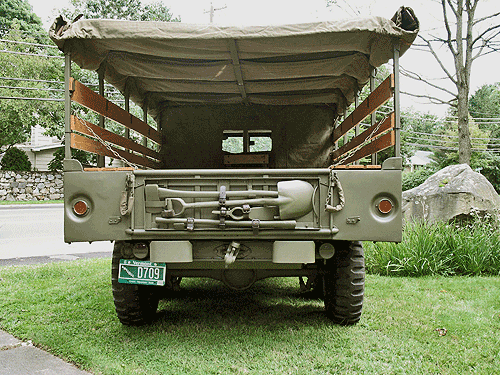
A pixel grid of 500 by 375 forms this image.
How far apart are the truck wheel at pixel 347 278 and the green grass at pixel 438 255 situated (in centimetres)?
296

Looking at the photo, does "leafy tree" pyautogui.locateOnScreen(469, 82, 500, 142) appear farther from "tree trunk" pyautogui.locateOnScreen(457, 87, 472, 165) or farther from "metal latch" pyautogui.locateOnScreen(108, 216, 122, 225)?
"metal latch" pyautogui.locateOnScreen(108, 216, 122, 225)

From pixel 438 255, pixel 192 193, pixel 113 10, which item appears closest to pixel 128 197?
pixel 192 193

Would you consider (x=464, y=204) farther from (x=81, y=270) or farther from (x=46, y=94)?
(x=46, y=94)

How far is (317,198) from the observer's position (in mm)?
3766

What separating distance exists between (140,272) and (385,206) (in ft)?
6.69

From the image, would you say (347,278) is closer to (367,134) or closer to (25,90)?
(367,134)

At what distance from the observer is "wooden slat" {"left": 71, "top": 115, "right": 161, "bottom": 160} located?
13.6 ft

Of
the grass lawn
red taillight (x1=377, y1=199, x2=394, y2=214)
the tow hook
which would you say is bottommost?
Result: the grass lawn

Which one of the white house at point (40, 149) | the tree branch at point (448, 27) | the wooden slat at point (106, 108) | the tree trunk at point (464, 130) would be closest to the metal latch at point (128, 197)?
the wooden slat at point (106, 108)

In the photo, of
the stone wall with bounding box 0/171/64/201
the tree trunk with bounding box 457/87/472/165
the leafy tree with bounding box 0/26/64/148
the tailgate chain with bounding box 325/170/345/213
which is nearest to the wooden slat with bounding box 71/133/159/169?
the tailgate chain with bounding box 325/170/345/213

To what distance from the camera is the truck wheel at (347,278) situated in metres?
4.22

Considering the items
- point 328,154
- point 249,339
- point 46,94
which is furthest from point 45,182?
point 249,339

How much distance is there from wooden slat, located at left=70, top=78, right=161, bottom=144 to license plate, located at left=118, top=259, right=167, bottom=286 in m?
1.44

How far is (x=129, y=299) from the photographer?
4.27m
